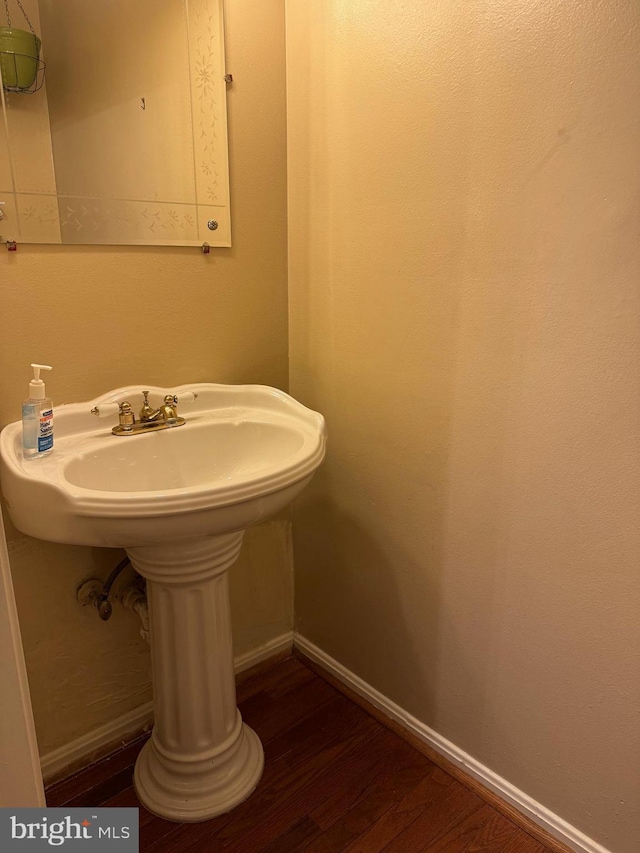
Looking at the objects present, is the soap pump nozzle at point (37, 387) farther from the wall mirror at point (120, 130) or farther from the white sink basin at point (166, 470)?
the wall mirror at point (120, 130)

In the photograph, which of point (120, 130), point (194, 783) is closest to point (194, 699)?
point (194, 783)

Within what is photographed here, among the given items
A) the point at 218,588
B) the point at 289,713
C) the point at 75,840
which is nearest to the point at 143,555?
the point at 218,588

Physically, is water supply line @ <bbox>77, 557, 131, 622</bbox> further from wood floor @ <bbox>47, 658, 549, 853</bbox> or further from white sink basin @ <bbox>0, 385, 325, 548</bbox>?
wood floor @ <bbox>47, 658, 549, 853</bbox>

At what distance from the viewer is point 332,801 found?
1385mm

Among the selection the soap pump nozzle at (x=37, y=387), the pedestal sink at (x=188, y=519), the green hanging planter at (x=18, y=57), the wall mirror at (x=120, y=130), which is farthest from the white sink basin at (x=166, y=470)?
the green hanging planter at (x=18, y=57)

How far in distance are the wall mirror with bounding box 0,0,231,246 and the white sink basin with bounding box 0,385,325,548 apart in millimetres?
384

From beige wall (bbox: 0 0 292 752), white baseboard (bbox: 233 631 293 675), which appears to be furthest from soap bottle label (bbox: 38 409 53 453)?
white baseboard (bbox: 233 631 293 675)

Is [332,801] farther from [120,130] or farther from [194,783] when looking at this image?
[120,130]

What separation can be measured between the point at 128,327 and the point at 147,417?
8.2 inches

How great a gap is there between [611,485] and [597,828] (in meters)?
0.73

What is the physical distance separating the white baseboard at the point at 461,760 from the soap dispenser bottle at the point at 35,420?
3.57 ft

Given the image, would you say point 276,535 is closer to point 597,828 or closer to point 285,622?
point 285,622

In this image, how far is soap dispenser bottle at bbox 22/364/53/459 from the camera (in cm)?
112

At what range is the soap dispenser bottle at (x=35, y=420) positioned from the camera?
3.69 feet
